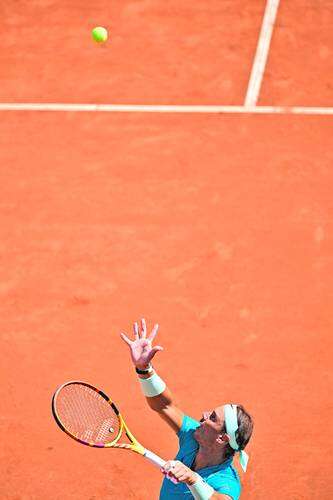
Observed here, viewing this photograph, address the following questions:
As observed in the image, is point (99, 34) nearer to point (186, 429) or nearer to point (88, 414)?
point (88, 414)

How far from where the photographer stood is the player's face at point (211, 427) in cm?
517

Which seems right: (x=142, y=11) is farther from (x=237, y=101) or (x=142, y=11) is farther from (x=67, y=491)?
(x=67, y=491)

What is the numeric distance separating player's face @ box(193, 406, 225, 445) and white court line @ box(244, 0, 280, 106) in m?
6.51

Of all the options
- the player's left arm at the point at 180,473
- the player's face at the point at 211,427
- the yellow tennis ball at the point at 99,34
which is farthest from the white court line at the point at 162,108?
the player's left arm at the point at 180,473

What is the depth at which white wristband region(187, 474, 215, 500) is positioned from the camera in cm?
487

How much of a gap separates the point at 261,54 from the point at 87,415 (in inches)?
283

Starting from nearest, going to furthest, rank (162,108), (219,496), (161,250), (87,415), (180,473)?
(180,473) → (219,496) → (87,415) → (161,250) → (162,108)

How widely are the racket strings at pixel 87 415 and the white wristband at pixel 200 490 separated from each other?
1067 mm

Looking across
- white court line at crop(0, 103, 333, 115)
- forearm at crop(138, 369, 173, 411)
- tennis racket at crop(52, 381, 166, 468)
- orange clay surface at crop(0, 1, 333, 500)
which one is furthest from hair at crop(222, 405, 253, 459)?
white court line at crop(0, 103, 333, 115)

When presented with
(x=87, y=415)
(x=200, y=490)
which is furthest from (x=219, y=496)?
(x=87, y=415)

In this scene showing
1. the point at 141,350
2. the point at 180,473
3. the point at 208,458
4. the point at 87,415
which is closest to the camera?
the point at 180,473

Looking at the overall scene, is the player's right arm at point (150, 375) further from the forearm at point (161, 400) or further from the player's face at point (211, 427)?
the player's face at point (211, 427)

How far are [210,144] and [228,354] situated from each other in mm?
3082

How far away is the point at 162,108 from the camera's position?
439 inches
